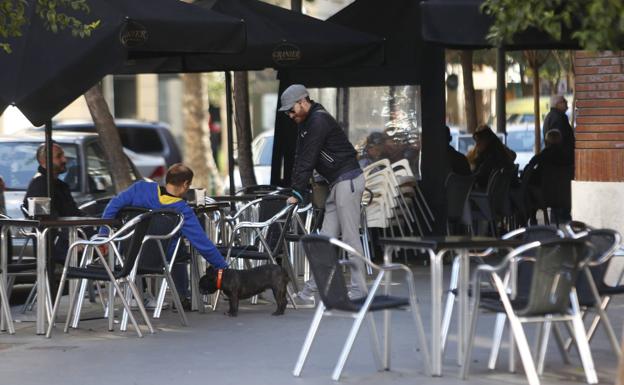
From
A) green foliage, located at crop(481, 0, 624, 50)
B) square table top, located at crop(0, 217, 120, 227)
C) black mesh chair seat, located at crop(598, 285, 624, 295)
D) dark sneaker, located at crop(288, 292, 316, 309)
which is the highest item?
green foliage, located at crop(481, 0, 624, 50)

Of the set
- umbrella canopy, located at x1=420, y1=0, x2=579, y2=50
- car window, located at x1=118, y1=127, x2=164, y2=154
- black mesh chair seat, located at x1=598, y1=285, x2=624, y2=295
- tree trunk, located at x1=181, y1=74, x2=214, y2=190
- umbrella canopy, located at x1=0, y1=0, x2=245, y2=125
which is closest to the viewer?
black mesh chair seat, located at x1=598, y1=285, x2=624, y2=295

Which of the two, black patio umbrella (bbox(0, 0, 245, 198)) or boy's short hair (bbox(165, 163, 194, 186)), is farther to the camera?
boy's short hair (bbox(165, 163, 194, 186))

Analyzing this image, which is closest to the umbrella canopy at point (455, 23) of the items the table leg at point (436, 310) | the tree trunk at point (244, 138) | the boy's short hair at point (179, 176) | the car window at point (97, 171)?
the table leg at point (436, 310)

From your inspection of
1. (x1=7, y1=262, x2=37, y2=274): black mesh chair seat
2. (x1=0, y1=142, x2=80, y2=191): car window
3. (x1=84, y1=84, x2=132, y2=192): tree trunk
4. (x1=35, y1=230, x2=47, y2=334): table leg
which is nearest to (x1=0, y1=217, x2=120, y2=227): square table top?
(x1=35, y1=230, x2=47, y2=334): table leg

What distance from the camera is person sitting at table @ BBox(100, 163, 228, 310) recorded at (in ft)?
34.1

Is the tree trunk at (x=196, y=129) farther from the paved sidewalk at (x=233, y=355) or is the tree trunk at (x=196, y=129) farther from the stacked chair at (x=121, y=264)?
the stacked chair at (x=121, y=264)

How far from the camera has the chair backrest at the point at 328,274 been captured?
793 cm

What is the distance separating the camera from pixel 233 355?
9.15 metres

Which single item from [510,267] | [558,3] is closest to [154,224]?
[510,267]

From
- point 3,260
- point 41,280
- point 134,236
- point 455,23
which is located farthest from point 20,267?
point 455,23

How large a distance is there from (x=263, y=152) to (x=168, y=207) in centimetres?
1306

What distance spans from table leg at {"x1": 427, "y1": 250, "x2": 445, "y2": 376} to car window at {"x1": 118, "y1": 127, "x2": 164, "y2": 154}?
801 inches

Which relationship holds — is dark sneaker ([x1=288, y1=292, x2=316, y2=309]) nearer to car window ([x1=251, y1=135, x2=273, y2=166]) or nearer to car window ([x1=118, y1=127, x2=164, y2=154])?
car window ([x1=251, y1=135, x2=273, y2=166])

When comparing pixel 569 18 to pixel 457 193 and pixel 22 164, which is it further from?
pixel 22 164
